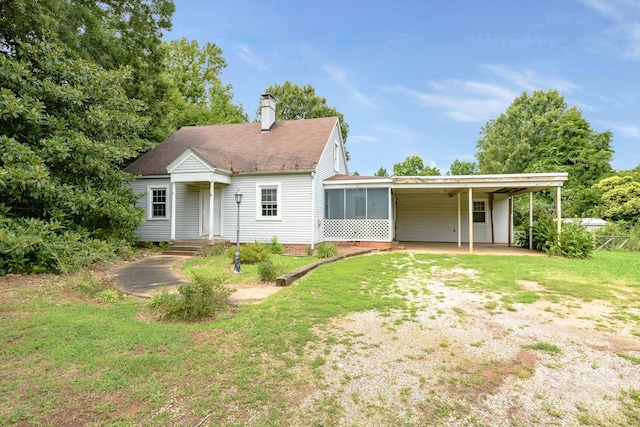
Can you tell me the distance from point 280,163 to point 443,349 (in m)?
10.9

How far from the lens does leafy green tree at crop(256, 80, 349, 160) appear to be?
31625 mm

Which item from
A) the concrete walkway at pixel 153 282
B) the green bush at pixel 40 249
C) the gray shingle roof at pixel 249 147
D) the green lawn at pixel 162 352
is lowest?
the green lawn at pixel 162 352

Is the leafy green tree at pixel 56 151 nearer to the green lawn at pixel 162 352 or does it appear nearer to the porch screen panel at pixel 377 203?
the green lawn at pixel 162 352

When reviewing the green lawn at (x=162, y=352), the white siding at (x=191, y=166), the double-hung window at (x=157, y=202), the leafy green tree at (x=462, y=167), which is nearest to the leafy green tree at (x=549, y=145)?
the leafy green tree at (x=462, y=167)

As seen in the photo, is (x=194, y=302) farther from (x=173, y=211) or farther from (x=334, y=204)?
(x=334, y=204)

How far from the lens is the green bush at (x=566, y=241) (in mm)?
12023

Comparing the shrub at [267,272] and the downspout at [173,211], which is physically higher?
the downspout at [173,211]

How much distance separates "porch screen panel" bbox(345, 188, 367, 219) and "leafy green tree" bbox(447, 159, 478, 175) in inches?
1243

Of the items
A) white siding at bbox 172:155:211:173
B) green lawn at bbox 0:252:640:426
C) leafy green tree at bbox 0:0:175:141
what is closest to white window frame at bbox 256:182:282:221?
white siding at bbox 172:155:211:173

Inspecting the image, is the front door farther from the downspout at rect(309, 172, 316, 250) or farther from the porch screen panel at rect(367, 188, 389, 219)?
the porch screen panel at rect(367, 188, 389, 219)

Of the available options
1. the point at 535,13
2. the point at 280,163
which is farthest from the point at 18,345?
the point at 535,13

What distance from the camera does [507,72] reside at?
1021 inches

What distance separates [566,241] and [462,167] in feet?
106

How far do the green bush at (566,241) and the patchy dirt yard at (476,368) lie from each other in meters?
7.63
